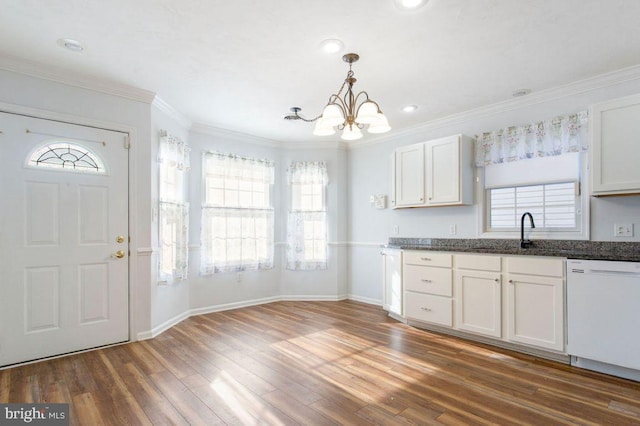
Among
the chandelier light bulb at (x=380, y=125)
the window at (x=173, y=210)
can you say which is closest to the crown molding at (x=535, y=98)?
the chandelier light bulb at (x=380, y=125)

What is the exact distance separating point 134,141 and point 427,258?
340 centimetres

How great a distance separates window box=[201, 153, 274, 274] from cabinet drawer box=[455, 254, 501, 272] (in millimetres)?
2830

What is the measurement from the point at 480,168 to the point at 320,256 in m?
2.65

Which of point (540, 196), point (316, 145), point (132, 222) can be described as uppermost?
point (316, 145)

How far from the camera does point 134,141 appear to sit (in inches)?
140

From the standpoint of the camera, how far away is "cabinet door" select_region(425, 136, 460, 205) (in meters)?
3.92

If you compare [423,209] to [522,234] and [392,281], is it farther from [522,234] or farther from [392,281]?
[522,234]

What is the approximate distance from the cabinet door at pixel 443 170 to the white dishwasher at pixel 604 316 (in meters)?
1.40

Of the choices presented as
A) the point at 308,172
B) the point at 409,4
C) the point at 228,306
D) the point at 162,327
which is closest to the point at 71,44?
the point at 409,4

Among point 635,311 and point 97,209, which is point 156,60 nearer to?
point 97,209

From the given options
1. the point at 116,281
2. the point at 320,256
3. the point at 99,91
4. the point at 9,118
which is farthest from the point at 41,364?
the point at 320,256

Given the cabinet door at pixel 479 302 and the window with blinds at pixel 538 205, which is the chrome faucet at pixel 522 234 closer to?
the window with blinds at pixel 538 205

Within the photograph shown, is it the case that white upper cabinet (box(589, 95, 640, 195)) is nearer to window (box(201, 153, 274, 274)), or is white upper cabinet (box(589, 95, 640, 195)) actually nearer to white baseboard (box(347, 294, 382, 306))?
white baseboard (box(347, 294, 382, 306))

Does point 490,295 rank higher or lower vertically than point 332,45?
lower
